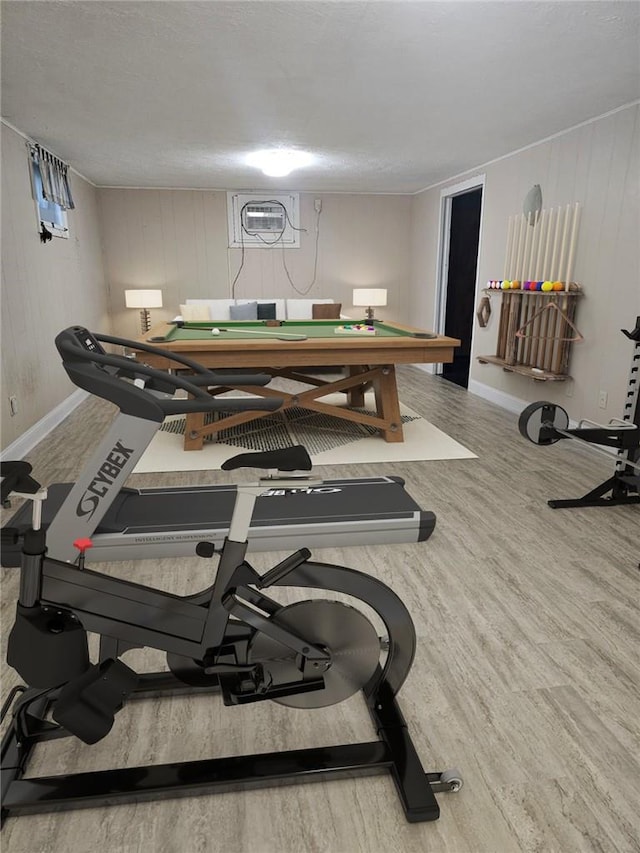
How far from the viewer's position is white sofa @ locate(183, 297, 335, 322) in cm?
694

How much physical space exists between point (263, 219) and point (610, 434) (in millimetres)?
5596

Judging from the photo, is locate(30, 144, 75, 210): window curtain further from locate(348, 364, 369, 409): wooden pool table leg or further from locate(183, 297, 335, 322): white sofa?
locate(348, 364, 369, 409): wooden pool table leg

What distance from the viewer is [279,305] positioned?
7.16 m

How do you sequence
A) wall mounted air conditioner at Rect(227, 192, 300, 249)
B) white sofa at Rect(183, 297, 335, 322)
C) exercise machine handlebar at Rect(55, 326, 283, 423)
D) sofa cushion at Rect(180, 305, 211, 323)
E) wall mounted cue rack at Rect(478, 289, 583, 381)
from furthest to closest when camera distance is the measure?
wall mounted air conditioner at Rect(227, 192, 300, 249) → white sofa at Rect(183, 297, 335, 322) → sofa cushion at Rect(180, 305, 211, 323) → wall mounted cue rack at Rect(478, 289, 583, 381) → exercise machine handlebar at Rect(55, 326, 283, 423)

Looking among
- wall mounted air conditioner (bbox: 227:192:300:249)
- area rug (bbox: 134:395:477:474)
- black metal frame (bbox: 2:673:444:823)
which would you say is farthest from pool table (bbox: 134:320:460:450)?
wall mounted air conditioner (bbox: 227:192:300:249)

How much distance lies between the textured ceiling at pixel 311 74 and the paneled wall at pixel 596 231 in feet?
0.57

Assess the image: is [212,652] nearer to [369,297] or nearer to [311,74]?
[311,74]

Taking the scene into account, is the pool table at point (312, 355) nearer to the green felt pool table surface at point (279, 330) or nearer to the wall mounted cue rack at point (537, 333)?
the green felt pool table surface at point (279, 330)

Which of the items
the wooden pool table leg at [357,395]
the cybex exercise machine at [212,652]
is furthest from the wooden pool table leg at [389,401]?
the cybex exercise machine at [212,652]

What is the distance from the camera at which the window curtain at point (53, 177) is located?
4504mm

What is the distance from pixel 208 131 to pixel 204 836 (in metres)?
4.36

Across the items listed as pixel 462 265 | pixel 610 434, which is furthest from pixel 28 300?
pixel 462 265

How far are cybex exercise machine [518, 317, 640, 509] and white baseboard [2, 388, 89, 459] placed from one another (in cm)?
260

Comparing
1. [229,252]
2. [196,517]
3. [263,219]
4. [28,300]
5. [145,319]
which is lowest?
[196,517]
